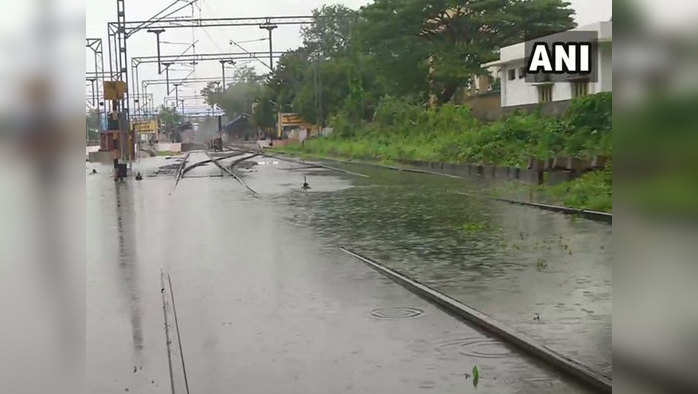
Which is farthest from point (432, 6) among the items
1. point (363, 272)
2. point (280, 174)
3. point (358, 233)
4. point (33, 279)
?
point (33, 279)

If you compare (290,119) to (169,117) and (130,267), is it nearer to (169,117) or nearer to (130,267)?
(169,117)

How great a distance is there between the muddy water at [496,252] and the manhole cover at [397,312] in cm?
59

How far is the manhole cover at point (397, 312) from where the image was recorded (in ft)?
24.7

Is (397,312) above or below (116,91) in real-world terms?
below

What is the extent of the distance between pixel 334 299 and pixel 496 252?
3543 millimetres

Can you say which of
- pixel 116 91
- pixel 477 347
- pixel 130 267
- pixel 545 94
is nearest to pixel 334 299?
pixel 477 347

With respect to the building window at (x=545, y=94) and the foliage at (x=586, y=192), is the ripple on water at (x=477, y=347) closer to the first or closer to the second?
the foliage at (x=586, y=192)

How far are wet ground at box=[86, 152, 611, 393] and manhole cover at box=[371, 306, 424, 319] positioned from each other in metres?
0.03

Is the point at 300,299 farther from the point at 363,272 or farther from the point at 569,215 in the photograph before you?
the point at 569,215

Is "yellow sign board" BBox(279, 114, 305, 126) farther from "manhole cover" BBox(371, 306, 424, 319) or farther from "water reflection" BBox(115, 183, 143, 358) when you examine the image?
"manhole cover" BBox(371, 306, 424, 319)

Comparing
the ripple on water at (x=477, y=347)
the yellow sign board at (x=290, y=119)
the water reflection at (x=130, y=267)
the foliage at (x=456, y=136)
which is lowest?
the water reflection at (x=130, y=267)

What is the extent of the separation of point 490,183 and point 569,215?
8.49 m

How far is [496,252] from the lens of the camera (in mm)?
11211

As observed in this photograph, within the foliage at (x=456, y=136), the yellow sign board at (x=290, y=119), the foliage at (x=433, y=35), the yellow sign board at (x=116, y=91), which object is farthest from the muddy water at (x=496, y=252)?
the yellow sign board at (x=290, y=119)
